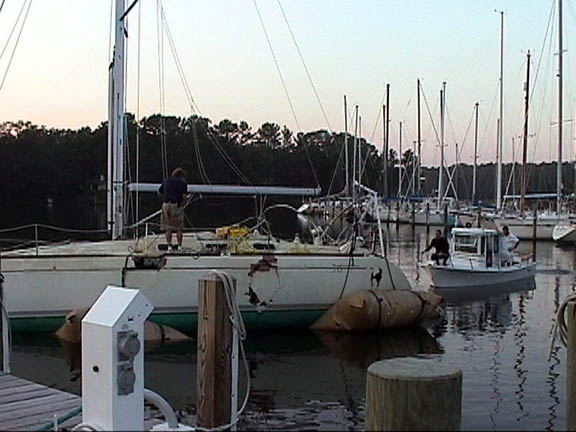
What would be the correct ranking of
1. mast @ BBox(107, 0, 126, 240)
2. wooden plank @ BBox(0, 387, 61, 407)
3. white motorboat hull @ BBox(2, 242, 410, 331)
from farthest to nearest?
mast @ BBox(107, 0, 126, 240) → white motorboat hull @ BBox(2, 242, 410, 331) → wooden plank @ BBox(0, 387, 61, 407)

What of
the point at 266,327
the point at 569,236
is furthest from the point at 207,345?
the point at 569,236

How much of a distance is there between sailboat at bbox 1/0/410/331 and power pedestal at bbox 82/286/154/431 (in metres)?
8.84

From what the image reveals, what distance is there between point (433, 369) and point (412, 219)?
200ft

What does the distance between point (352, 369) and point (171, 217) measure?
493 cm

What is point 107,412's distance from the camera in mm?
5000

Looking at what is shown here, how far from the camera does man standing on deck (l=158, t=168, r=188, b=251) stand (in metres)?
15.1

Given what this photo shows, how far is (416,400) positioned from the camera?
445 centimetres

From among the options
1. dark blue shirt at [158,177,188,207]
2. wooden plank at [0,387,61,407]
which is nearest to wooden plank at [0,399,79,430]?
wooden plank at [0,387,61,407]

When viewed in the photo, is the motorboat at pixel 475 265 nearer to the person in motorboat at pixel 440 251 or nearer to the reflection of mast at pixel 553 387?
the person in motorboat at pixel 440 251

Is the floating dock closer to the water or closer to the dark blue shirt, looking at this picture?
the water

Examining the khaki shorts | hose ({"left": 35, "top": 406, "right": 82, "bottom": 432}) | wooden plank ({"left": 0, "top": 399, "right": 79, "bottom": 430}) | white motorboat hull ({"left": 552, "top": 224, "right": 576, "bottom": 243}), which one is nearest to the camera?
hose ({"left": 35, "top": 406, "right": 82, "bottom": 432})

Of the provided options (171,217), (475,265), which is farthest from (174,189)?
(475,265)

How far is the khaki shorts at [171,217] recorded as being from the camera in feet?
49.5

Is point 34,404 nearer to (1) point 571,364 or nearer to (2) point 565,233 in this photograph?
(1) point 571,364
